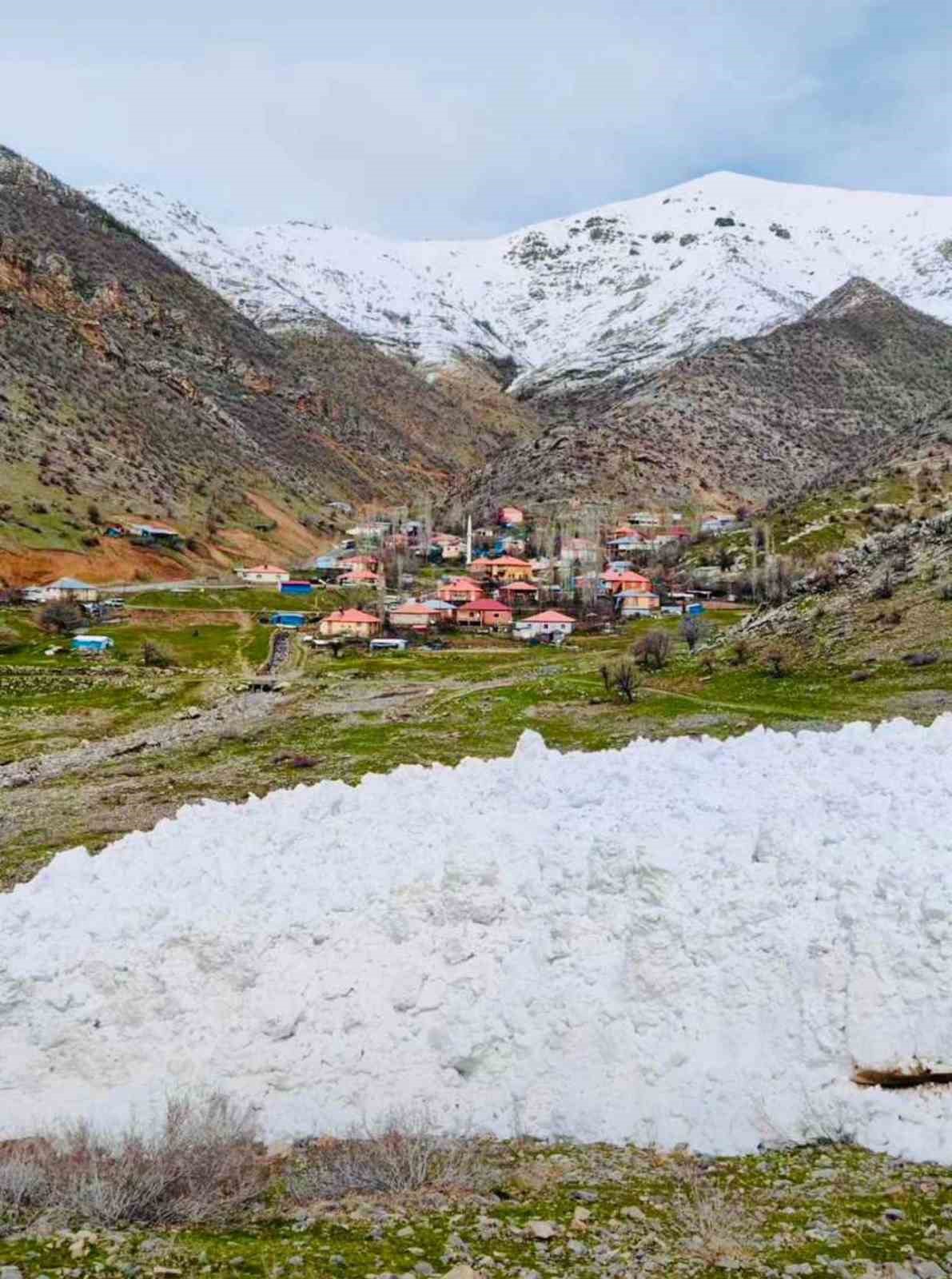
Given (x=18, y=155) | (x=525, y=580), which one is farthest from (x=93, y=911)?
(x=18, y=155)

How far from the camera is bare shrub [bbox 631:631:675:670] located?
39.8m

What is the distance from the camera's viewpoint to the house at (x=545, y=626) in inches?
2731

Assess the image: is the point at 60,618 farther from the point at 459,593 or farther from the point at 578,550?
the point at 578,550

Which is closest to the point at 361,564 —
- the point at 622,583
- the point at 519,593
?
the point at 519,593

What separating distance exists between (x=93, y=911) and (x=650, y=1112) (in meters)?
6.02

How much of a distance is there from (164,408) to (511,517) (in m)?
46.7

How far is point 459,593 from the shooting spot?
82250mm

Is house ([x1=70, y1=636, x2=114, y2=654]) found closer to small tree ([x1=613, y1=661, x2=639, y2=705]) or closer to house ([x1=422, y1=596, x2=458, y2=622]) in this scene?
house ([x1=422, y1=596, x2=458, y2=622])

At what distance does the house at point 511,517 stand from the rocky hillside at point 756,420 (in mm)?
4170

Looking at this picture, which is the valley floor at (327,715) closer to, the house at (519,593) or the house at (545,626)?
the house at (545,626)

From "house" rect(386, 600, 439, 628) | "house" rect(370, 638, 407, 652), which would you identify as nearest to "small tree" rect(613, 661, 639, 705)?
"house" rect(370, 638, 407, 652)

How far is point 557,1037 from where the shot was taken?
8734 millimetres

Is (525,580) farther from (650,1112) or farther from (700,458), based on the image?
(650,1112)

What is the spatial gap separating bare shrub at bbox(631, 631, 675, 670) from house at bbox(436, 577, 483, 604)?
3928cm
